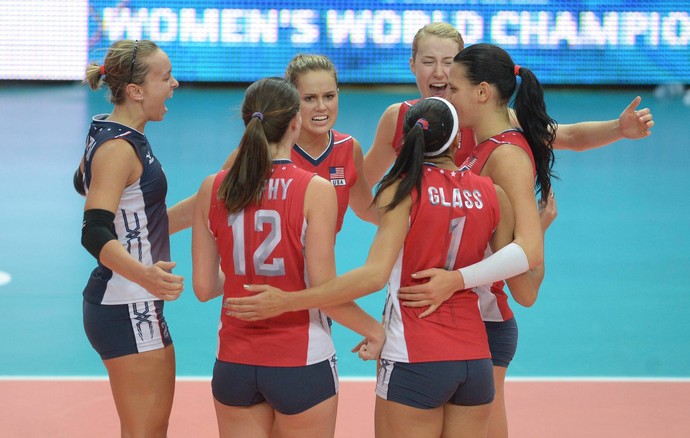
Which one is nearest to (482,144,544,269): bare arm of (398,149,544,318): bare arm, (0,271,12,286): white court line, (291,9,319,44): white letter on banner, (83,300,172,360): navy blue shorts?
(398,149,544,318): bare arm

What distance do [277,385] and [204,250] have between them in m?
0.50

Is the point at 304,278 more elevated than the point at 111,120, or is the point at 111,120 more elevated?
the point at 111,120

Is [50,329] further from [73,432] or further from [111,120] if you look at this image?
[111,120]

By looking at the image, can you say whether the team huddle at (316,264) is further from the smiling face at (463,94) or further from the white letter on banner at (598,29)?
the white letter on banner at (598,29)

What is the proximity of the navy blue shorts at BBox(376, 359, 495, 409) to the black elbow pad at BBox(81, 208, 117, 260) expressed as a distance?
1.02 meters

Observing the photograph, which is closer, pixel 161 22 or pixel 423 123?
pixel 423 123

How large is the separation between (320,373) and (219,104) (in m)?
11.6

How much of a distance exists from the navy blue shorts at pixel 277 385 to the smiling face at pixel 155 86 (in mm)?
1030

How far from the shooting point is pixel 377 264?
9.28 feet

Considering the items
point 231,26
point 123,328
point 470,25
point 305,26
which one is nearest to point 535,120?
point 123,328

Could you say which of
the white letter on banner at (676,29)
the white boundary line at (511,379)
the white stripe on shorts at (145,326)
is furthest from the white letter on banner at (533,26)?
the white stripe on shorts at (145,326)

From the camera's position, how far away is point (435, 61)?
13.4 ft

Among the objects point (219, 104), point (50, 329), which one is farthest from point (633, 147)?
point (50, 329)

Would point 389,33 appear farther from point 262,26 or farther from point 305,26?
point 262,26
